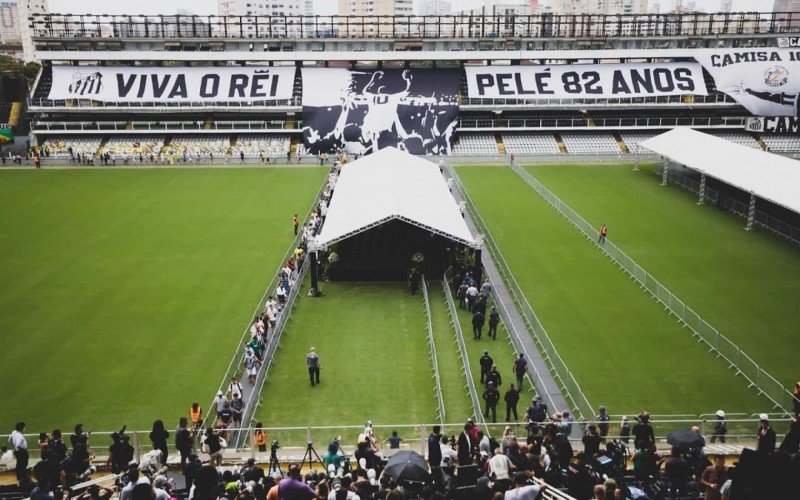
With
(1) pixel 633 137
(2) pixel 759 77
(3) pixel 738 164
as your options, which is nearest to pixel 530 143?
(1) pixel 633 137

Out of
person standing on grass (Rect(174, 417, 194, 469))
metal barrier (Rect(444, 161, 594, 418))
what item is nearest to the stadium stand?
metal barrier (Rect(444, 161, 594, 418))

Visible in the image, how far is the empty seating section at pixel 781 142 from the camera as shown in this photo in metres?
53.4

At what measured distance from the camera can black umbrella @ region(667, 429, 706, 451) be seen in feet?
37.9

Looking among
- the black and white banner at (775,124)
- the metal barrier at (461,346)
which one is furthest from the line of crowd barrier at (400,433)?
the black and white banner at (775,124)

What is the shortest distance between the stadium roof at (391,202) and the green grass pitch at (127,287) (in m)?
3.63

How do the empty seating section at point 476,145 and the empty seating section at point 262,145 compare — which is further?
the empty seating section at point 476,145

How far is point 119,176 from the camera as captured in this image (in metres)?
44.8

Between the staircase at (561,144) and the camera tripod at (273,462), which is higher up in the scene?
the staircase at (561,144)

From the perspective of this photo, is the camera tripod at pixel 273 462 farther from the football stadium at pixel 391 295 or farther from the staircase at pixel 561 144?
the staircase at pixel 561 144

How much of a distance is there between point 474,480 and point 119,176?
4131cm

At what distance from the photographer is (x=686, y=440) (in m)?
11.6

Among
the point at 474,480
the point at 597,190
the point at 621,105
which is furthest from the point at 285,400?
the point at 621,105

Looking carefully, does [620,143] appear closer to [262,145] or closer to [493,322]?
[262,145]

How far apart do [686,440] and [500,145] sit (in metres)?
45.4
